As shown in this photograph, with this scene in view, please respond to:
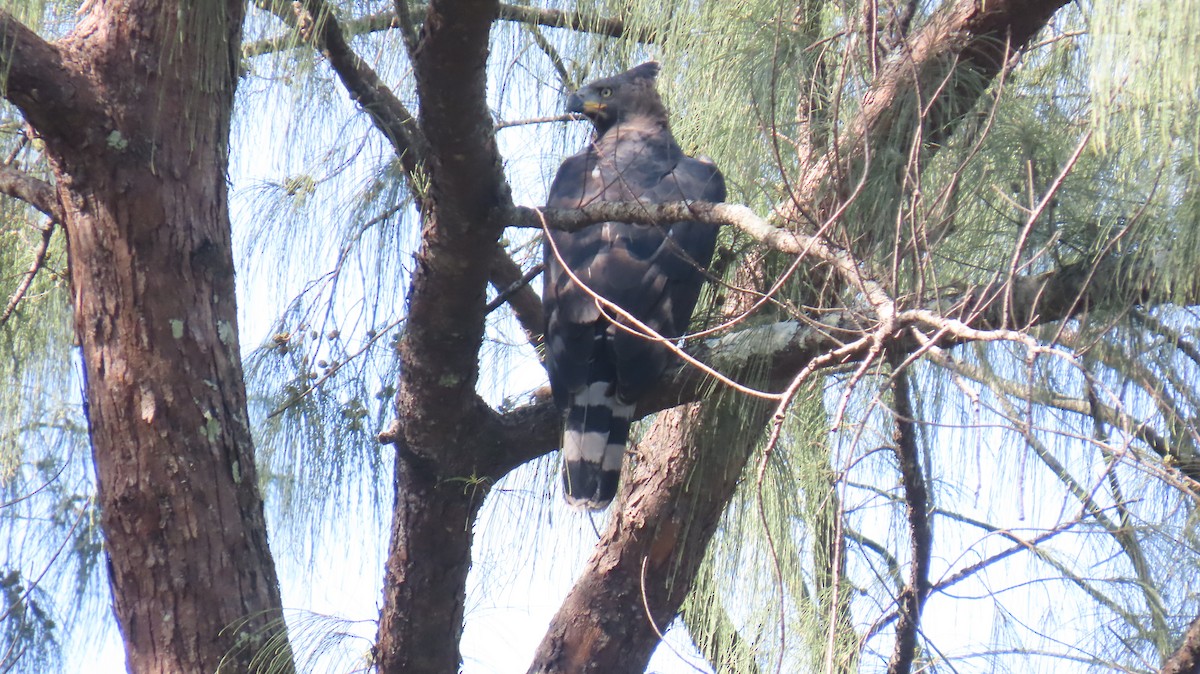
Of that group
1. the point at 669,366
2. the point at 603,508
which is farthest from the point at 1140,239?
the point at 603,508

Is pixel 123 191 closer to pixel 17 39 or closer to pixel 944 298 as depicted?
pixel 17 39

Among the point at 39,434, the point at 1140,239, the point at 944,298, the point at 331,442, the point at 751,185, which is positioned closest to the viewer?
the point at 1140,239

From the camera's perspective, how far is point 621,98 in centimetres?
341

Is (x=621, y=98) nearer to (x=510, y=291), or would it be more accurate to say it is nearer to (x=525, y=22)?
(x=525, y=22)

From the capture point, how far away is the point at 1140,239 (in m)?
1.90

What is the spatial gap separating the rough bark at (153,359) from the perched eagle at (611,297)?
0.72 meters

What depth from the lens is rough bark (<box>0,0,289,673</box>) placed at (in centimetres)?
239

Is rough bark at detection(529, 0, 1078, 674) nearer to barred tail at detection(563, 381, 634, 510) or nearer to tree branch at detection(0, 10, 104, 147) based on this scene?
barred tail at detection(563, 381, 634, 510)

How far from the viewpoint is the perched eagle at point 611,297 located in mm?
2641

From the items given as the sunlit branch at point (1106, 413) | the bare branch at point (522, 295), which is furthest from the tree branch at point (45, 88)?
the sunlit branch at point (1106, 413)

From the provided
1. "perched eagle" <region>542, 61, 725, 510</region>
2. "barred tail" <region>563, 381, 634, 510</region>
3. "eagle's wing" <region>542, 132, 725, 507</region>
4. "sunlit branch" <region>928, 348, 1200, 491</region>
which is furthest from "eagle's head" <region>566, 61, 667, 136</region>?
"sunlit branch" <region>928, 348, 1200, 491</region>

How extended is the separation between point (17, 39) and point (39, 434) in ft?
4.74

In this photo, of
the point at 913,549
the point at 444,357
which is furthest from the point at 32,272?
the point at 913,549

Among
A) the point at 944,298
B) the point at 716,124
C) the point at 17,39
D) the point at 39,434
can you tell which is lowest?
the point at 39,434
